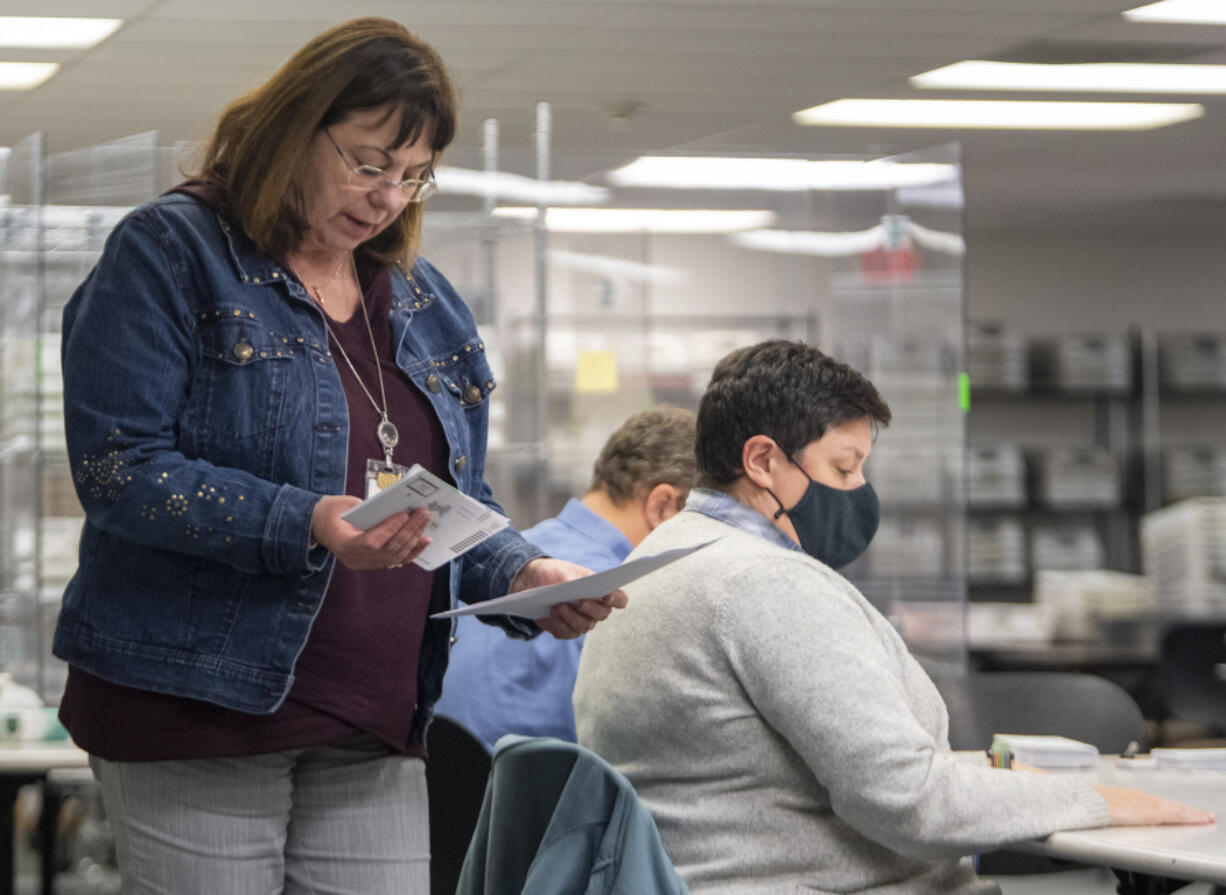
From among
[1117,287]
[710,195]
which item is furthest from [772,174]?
[1117,287]

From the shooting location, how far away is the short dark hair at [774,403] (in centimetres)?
207

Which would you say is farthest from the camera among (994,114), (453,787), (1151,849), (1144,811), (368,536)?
(994,114)

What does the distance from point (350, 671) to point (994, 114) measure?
539 centimetres

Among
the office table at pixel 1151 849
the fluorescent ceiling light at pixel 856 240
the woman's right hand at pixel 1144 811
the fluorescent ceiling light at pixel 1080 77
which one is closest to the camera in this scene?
the office table at pixel 1151 849

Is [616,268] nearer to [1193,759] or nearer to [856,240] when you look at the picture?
[856,240]

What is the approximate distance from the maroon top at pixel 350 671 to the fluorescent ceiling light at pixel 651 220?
9.07 ft

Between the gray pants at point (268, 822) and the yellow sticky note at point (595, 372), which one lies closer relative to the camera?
the gray pants at point (268, 822)

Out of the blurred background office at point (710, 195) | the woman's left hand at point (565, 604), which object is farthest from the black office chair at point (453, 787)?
the blurred background office at point (710, 195)

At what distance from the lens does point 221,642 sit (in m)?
1.42

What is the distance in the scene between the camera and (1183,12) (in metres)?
5.03

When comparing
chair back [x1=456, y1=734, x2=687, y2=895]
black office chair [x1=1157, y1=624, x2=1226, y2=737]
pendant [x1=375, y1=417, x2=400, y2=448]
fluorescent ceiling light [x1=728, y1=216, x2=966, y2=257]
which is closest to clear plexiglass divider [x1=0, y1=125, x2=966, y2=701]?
fluorescent ceiling light [x1=728, y1=216, x2=966, y2=257]

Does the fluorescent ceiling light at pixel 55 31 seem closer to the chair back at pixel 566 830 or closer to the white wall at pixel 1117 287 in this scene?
the chair back at pixel 566 830

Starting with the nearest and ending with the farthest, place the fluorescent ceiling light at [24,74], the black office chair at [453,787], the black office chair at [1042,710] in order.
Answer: the black office chair at [453,787] → the black office chair at [1042,710] → the fluorescent ceiling light at [24,74]

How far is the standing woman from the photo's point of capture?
1.40 meters
